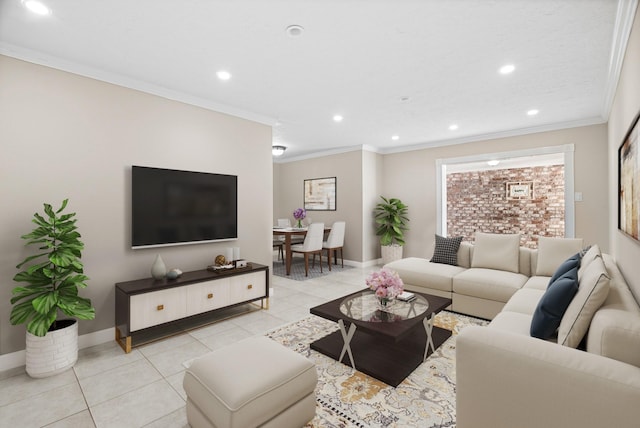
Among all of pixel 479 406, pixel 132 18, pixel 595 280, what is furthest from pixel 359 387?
pixel 132 18

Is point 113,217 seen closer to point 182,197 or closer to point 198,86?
point 182,197

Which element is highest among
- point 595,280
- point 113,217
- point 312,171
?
point 312,171

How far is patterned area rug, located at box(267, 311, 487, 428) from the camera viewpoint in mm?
1802

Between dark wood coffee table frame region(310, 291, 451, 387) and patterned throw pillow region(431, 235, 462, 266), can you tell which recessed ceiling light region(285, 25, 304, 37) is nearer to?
dark wood coffee table frame region(310, 291, 451, 387)

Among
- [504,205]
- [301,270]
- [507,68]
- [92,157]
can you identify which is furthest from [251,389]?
[504,205]

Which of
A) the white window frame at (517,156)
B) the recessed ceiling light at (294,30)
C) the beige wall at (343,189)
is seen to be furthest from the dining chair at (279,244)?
the recessed ceiling light at (294,30)

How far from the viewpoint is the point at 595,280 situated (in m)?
1.58

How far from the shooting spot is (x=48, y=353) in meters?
2.31

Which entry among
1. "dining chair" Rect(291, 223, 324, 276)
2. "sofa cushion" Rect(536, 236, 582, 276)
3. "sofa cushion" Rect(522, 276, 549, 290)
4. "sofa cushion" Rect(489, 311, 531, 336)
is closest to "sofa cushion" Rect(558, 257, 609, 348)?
"sofa cushion" Rect(489, 311, 531, 336)

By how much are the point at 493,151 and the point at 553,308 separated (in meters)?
4.36

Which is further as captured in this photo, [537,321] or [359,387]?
[359,387]

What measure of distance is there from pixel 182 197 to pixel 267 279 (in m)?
1.40

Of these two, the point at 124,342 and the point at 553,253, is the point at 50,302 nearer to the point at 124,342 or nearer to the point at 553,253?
the point at 124,342

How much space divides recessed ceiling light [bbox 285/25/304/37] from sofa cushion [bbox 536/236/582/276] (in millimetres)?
3516
